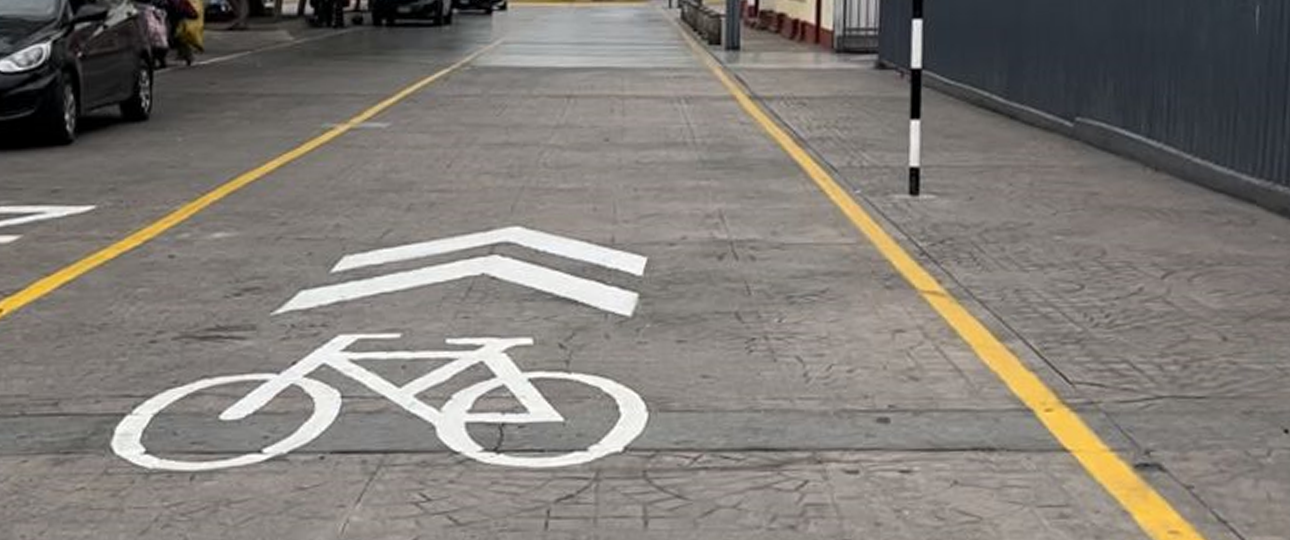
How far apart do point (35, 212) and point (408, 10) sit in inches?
1514

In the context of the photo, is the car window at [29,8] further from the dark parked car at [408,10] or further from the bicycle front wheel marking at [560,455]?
the dark parked car at [408,10]

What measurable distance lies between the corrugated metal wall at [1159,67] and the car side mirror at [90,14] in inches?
384

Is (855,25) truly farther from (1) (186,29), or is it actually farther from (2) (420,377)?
(2) (420,377)

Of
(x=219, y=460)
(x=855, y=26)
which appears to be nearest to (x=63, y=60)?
(x=219, y=460)

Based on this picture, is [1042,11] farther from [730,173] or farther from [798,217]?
[798,217]

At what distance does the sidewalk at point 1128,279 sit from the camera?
5840mm

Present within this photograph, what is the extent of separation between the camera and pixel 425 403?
6262 millimetres

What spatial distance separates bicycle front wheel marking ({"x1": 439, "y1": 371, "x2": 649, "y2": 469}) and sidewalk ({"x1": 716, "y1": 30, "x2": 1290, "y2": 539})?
70.9 inches

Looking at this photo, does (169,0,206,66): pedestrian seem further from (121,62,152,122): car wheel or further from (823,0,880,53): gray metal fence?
(823,0,880,53): gray metal fence

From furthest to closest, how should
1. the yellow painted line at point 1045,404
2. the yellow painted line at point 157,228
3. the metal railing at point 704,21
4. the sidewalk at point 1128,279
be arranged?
the metal railing at point 704,21
the yellow painted line at point 157,228
the sidewalk at point 1128,279
the yellow painted line at point 1045,404

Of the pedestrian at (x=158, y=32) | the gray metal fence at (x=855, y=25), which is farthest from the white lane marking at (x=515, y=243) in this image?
the gray metal fence at (x=855, y=25)

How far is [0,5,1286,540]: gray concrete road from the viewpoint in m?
5.08

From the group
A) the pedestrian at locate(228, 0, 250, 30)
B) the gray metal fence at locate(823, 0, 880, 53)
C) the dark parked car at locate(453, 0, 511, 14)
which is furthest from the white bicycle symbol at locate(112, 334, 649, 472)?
the dark parked car at locate(453, 0, 511, 14)

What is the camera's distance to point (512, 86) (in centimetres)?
2369
